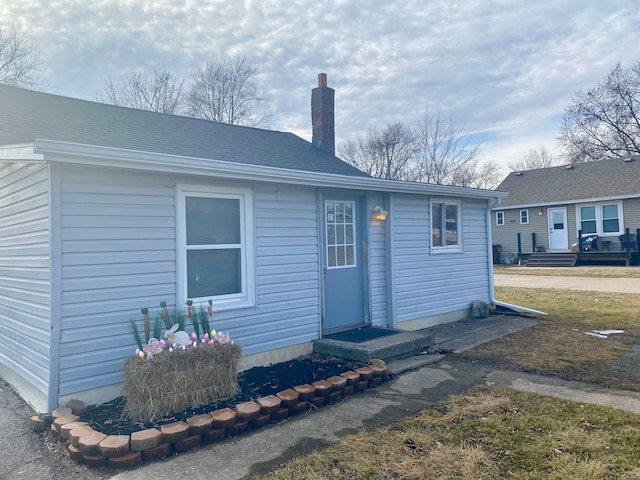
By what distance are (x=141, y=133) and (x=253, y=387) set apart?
3.75 meters

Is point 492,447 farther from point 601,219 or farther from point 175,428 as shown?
point 601,219

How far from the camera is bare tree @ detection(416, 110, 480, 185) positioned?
26.6m

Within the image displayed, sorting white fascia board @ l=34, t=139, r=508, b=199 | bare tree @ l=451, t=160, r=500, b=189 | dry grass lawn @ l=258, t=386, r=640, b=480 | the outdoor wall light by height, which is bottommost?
dry grass lawn @ l=258, t=386, r=640, b=480

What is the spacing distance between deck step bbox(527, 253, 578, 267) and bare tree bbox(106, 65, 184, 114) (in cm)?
1935

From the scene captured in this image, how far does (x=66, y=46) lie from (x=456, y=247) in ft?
46.2

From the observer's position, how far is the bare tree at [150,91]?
66.0ft

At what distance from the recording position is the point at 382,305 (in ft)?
22.2

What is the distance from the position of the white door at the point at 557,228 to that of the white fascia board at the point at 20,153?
849 inches

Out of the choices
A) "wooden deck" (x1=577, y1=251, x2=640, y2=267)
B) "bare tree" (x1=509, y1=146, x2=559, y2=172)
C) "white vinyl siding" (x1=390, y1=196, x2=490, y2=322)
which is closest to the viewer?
"white vinyl siding" (x1=390, y1=196, x2=490, y2=322)

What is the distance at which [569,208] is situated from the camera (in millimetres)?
19734

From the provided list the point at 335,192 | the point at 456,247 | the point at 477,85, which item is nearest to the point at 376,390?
the point at 335,192

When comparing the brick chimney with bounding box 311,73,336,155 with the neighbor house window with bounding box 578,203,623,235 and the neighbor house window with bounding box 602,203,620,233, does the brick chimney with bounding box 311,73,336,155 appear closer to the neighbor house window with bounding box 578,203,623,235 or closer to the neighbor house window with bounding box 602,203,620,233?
the neighbor house window with bounding box 578,203,623,235

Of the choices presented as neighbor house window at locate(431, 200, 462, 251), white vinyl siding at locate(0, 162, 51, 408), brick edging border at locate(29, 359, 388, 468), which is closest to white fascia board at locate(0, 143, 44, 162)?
white vinyl siding at locate(0, 162, 51, 408)

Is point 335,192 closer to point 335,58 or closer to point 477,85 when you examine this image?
point 335,58
